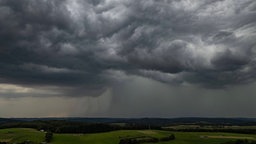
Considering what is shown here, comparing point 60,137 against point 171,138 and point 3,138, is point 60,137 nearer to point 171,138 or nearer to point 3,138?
point 3,138

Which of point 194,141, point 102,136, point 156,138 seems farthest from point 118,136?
point 194,141

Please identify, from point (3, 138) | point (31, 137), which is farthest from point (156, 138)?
point (3, 138)

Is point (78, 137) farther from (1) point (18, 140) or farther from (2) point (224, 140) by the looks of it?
(2) point (224, 140)

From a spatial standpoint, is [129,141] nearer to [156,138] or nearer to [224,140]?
[156,138]

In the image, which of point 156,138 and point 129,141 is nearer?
point 129,141

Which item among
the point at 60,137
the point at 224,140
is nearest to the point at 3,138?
the point at 60,137

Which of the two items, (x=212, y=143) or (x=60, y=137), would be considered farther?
(x=60, y=137)

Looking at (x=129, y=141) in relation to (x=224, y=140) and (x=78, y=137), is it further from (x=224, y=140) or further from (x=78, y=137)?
(x=224, y=140)
